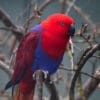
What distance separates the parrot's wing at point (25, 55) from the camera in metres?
1.76

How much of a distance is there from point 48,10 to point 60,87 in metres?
0.67

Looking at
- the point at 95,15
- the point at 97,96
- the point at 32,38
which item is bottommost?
the point at 97,96

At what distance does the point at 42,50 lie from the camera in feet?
5.74

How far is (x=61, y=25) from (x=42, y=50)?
146 mm

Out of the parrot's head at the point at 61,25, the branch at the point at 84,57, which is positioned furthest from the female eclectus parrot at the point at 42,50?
the branch at the point at 84,57

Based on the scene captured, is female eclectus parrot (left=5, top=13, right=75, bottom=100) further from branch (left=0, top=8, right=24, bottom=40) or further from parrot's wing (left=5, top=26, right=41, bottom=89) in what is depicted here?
branch (left=0, top=8, right=24, bottom=40)

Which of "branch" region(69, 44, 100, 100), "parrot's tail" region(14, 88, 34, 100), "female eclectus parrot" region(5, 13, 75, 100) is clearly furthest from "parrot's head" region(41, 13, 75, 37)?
"parrot's tail" region(14, 88, 34, 100)

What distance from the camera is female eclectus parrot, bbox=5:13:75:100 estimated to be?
172 centimetres

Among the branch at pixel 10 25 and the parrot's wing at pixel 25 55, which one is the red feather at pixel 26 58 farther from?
the branch at pixel 10 25

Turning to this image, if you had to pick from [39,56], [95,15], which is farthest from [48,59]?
[95,15]

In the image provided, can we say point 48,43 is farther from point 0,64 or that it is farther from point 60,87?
→ point 60,87

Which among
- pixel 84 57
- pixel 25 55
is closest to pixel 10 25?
pixel 25 55

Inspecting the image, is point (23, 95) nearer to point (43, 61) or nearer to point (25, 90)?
point (25, 90)

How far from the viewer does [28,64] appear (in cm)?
178
